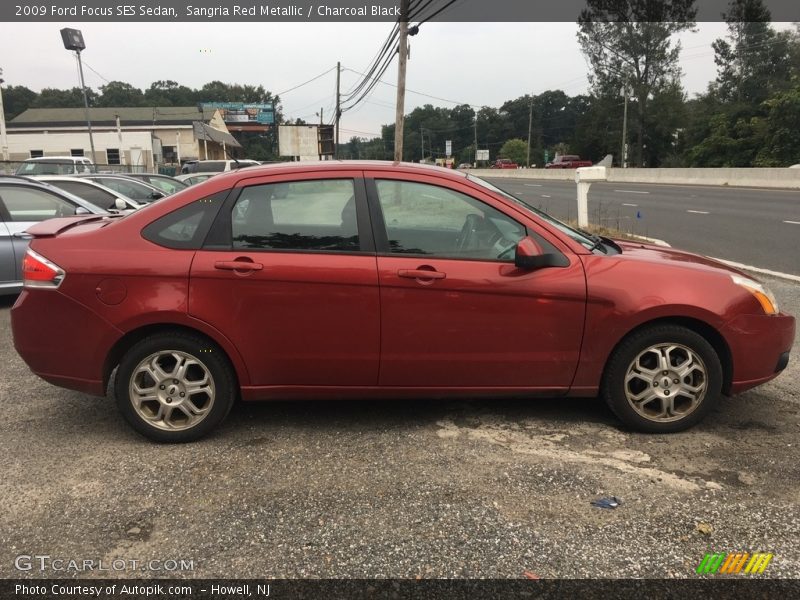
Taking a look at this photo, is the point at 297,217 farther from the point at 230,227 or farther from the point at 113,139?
the point at 113,139

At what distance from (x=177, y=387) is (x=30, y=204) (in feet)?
17.0

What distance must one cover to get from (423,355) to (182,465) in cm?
148

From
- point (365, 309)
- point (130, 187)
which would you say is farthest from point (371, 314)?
point (130, 187)

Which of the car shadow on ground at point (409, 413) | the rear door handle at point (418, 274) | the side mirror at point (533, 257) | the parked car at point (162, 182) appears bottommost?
the car shadow on ground at point (409, 413)

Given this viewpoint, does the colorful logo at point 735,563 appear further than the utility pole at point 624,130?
No

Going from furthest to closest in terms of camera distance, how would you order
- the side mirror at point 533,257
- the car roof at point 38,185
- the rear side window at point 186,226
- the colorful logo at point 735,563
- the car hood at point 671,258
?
the car roof at point 38,185 → the car hood at point 671,258 → the rear side window at point 186,226 → the side mirror at point 533,257 → the colorful logo at point 735,563

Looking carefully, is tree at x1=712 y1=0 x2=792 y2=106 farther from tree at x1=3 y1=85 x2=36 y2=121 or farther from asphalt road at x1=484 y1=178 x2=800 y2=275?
tree at x1=3 y1=85 x2=36 y2=121

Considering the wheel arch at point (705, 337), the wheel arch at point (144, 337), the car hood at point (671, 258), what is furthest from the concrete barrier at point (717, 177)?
the wheel arch at point (144, 337)

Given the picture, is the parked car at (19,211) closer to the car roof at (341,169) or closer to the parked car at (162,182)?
the car roof at (341,169)

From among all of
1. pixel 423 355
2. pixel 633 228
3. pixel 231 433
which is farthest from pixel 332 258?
pixel 633 228

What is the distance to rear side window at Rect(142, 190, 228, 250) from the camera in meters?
3.47

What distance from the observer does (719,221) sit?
46.2 feet

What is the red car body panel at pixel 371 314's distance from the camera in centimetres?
339

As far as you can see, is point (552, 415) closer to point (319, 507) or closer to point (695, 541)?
point (695, 541)
